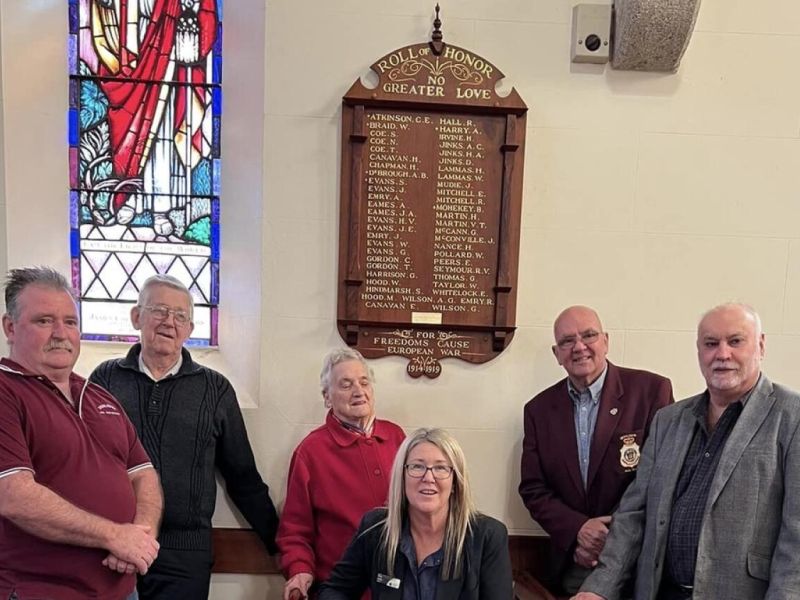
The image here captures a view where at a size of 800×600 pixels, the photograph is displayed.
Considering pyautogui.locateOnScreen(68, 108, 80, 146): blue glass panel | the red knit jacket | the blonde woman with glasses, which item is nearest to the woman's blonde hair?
the blonde woman with glasses

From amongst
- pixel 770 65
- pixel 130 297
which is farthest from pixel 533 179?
pixel 130 297

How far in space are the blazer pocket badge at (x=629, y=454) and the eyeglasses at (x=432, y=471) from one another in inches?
29.6

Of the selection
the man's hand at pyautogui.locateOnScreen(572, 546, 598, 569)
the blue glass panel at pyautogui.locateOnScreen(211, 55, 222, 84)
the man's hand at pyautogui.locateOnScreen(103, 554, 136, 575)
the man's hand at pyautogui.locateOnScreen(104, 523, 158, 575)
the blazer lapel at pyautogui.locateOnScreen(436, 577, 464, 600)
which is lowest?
the man's hand at pyautogui.locateOnScreen(572, 546, 598, 569)

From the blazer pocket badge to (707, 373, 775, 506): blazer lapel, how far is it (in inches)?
17.1

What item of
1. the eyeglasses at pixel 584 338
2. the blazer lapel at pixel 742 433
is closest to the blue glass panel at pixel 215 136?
the eyeglasses at pixel 584 338

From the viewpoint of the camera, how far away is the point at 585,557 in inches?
85.3

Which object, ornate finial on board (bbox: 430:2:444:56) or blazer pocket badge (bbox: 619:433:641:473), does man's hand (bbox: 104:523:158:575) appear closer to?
blazer pocket badge (bbox: 619:433:641:473)

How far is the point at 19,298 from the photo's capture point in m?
1.75

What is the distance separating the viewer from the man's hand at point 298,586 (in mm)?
2191

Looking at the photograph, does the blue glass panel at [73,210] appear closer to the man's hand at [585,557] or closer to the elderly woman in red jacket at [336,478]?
the elderly woman in red jacket at [336,478]

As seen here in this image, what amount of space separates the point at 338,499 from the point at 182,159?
173 cm

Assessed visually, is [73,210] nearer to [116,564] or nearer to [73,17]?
[73,17]

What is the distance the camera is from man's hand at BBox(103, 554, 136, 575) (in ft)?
5.61

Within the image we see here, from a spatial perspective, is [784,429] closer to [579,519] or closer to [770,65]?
[579,519]
